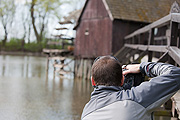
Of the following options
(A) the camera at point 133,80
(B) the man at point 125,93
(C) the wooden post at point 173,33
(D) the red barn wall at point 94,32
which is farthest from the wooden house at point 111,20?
(B) the man at point 125,93

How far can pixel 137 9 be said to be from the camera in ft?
53.1

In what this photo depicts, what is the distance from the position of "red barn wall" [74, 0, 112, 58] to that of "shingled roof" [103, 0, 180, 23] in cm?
71

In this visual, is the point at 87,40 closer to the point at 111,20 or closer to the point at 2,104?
the point at 111,20

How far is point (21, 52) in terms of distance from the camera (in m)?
41.7

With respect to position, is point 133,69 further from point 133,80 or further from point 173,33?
point 173,33

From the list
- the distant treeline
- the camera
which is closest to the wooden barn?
the camera

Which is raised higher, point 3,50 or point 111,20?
point 111,20

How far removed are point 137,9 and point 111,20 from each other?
1999 mm

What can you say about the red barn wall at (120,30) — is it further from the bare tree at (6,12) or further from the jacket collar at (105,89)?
the bare tree at (6,12)

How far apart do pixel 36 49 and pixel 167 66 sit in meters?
41.5

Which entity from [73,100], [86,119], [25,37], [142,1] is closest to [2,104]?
[73,100]

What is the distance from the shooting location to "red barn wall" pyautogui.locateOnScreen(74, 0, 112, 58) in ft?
52.5

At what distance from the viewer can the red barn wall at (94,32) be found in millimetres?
16016

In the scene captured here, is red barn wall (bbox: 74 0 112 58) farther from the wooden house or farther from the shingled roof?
the shingled roof
